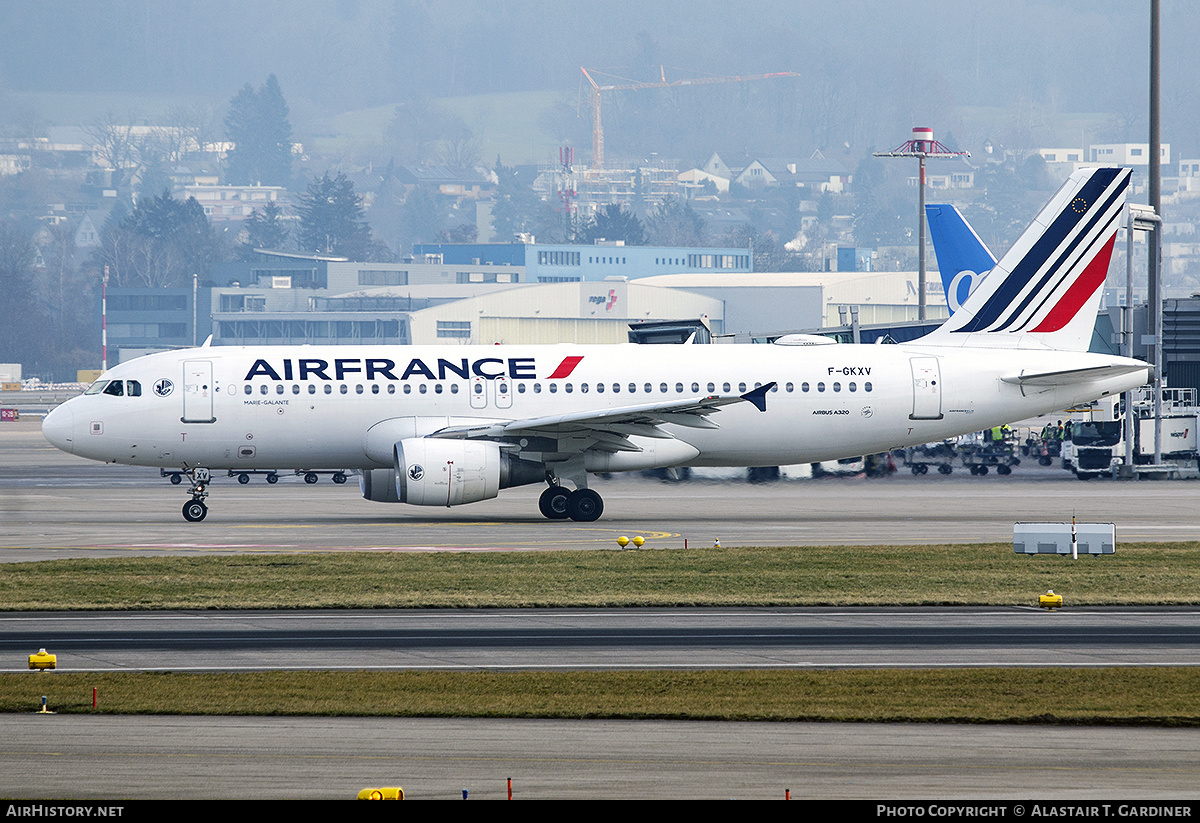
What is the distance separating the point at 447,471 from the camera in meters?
36.0

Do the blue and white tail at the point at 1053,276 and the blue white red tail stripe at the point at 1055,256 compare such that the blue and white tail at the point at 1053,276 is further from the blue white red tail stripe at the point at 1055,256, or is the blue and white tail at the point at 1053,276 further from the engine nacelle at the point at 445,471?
the engine nacelle at the point at 445,471

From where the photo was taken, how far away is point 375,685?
18.3 meters

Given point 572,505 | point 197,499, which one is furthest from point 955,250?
point 197,499

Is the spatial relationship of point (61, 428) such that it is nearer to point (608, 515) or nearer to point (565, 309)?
point (608, 515)

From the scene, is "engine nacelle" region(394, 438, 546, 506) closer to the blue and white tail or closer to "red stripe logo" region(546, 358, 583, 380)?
"red stripe logo" region(546, 358, 583, 380)

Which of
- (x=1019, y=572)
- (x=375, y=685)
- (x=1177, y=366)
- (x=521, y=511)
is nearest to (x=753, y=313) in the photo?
(x=1177, y=366)

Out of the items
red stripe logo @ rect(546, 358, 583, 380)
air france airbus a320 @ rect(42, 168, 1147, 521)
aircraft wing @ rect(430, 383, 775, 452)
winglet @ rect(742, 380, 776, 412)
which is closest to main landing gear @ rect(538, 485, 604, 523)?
air france airbus a320 @ rect(42, 168, 1147, 521)

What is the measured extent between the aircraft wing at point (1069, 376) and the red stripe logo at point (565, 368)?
37.8 feet

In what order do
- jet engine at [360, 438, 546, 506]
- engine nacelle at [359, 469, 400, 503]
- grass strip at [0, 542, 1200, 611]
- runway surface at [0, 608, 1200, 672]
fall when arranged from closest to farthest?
runway surface at [0, 608, 1200, 672] < grass strip at [0, 542, 1200, 611] < jet engine at [360, 438, 546, 506] < engine nacelle at [359, 469, 400, 503]

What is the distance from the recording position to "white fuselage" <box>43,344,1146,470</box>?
38.3 meters

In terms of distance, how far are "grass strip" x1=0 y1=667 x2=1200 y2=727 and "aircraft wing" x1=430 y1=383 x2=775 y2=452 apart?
17457mm

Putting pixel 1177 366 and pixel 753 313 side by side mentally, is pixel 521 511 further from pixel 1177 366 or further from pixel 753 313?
pixel 753 313

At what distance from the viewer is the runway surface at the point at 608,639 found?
65.5ft

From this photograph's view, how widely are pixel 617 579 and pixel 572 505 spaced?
11.2m
